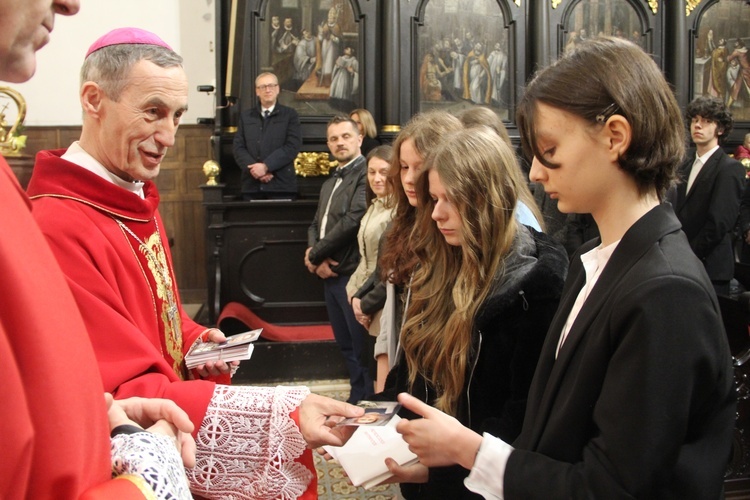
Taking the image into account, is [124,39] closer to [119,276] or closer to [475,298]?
[119,276]

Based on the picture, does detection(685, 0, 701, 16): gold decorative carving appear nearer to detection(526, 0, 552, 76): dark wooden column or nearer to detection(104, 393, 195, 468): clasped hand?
detection(526, 0, 552, 76): dark wooden column

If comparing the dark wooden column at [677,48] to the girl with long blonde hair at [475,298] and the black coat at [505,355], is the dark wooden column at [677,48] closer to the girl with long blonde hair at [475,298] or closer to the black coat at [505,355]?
the girl with long blonde hair at [475,298]

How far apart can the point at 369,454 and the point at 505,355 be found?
43 cm

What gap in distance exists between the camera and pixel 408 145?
9.08ft

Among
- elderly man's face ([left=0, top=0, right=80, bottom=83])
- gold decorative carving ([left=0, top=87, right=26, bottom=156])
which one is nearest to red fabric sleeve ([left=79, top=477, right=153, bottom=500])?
elderly man's face ([left=0, top=0, right=80, bottom=83])

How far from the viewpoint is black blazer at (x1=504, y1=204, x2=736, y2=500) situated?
3.65ft

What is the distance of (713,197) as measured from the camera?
16.0ft

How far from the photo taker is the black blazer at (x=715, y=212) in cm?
482

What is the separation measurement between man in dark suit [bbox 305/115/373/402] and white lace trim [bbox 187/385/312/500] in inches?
118

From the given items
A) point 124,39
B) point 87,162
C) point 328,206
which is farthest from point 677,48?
point 87,162

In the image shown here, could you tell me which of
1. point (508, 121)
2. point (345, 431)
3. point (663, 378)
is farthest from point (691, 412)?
point (508, 121)

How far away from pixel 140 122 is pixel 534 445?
49.3 inches

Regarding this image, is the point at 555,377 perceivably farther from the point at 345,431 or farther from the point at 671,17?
the point at 671,17

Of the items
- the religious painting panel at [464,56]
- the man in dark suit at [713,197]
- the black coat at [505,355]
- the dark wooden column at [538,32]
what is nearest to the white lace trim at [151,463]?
the black coat at [505,355]
